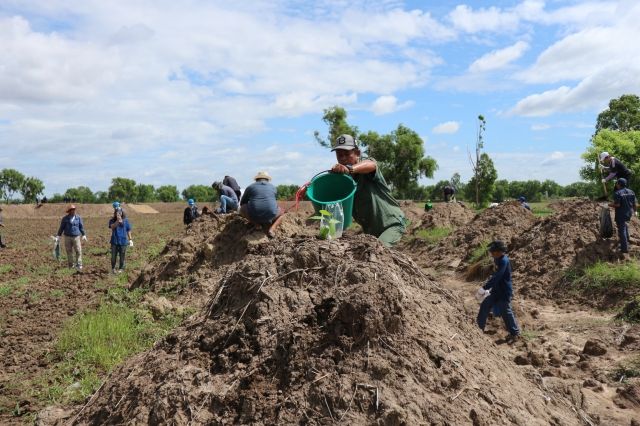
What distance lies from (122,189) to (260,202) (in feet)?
288

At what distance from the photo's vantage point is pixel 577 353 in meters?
6.21

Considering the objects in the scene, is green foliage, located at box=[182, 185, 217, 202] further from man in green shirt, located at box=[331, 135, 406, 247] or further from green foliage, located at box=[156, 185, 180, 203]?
man in green shirt, located at box=[331, 135, 406, 247]

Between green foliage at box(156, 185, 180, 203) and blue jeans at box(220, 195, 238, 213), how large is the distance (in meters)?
93.5

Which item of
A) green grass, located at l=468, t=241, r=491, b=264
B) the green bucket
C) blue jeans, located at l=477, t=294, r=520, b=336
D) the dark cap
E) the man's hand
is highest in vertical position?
the dark cap

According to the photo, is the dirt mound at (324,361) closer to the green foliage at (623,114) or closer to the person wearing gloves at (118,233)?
the person wearing gloves at (118,233)

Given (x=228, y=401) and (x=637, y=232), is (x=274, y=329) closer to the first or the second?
(x=228, y=401)

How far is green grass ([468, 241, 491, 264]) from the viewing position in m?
11.5

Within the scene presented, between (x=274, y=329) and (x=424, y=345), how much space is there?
3.04 feet

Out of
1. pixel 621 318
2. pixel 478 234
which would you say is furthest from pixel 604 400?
pixel 478 234

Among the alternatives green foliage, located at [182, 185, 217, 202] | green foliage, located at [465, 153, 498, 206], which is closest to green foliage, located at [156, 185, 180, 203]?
green foliage, located at [182, 185, 217, 202]

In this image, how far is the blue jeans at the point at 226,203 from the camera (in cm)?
1236

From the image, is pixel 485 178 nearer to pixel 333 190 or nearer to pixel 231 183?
pixel 231 183

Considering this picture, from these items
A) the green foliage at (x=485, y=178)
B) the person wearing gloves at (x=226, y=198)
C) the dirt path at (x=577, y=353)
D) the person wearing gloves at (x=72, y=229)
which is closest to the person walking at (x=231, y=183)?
the person wearing gloves at (x=226, y=198)

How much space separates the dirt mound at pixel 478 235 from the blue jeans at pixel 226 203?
15.8 feet
